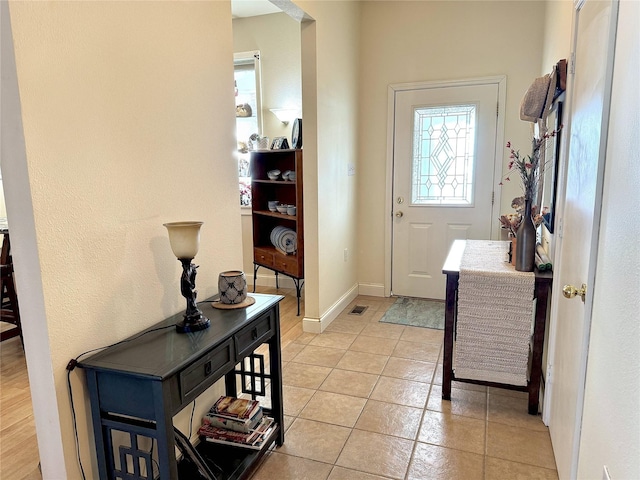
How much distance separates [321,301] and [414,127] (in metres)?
1.88

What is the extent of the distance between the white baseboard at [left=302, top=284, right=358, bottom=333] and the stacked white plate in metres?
0.65

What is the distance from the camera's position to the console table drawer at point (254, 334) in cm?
170

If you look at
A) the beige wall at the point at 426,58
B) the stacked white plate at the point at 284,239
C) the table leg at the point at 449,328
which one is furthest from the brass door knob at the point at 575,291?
the stacked white plate at the point at 284,239

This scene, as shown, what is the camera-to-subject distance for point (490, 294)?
2250mm

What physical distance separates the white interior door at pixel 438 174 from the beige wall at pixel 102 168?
8.18 ft

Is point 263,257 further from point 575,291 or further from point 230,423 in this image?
point 575,291

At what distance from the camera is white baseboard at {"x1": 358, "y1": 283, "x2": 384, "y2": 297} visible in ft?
14.6

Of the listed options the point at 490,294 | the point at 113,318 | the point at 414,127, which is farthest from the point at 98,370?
the point at 414,127

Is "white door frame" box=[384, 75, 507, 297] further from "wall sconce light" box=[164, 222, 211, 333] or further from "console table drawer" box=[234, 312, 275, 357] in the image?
"wall sconce light" box=[164, 222, 211, 333]

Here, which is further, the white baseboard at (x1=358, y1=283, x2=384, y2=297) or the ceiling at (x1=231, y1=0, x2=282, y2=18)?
the white baseboard at (x1=358, y1=283, x2=384, y2=297)

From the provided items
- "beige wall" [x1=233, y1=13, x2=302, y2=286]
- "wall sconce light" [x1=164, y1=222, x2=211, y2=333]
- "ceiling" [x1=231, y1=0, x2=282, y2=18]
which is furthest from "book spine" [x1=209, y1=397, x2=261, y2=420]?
"ceiling" [x1=231, y1=0, x2=282, y2=18]

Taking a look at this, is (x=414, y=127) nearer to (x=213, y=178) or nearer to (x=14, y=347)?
(x=213, y=178)

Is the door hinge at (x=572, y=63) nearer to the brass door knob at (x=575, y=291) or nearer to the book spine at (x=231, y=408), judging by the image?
the brass door knob at (x=575, y=291)

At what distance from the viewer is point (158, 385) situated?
50.3 inches
